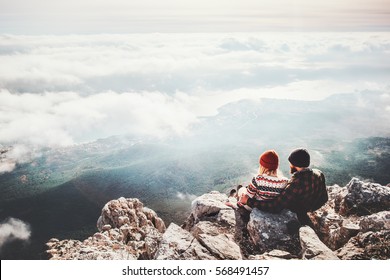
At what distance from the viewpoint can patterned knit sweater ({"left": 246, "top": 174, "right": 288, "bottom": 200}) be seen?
8.87m

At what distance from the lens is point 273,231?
340 inches

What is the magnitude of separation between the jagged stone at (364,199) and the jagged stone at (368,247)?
3.15m

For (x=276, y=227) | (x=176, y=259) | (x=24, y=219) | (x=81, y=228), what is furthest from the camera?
(x=24, y=219)

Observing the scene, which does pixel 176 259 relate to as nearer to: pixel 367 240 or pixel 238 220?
pixel 238 220

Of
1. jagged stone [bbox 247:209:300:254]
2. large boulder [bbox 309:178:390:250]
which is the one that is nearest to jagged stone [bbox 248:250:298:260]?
jagged stone [bbox 247:209:300:254]

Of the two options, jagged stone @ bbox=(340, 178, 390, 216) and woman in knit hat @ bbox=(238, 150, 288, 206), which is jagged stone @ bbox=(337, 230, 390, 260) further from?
jagged stone @ bbox=(340, 178, 390, 216)

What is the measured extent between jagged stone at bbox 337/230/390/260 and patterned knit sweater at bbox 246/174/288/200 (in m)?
2.56

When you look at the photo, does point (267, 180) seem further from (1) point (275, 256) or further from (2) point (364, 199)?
(2) point (364, 199)

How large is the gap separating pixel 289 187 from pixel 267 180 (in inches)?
30.4

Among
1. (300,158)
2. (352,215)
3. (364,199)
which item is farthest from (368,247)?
(364,199)
